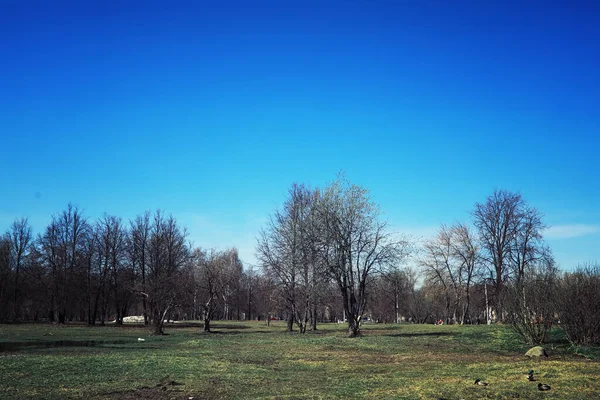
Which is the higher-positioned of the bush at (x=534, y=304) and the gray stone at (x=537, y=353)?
the bush at (x=534, y=304)

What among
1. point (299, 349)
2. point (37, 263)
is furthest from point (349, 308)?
point (37, 263)

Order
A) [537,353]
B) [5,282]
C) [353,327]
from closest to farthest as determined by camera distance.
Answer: [537,353], [353,327], [5,282]

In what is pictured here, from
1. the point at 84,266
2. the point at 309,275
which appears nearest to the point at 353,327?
the point at 309,275

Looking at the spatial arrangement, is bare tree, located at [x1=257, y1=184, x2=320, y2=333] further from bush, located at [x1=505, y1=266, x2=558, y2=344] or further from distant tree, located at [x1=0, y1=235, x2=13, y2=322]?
distant tree, located at [x1=0, y1=235, x2=13, y2=322]

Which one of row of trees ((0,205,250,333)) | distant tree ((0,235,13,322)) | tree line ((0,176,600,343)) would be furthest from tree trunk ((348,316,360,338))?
distant tree ((0,235,13,322))

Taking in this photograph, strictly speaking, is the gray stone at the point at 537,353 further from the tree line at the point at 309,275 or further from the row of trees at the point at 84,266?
the row of trees at the point at 84,266

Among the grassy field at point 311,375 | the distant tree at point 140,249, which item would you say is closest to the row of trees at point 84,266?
the distant tree at point 140,249

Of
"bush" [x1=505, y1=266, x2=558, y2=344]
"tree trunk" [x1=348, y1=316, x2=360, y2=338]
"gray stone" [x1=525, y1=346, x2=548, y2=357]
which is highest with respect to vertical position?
"bush" [x1=505, y1=266, x2=558, y2=344]

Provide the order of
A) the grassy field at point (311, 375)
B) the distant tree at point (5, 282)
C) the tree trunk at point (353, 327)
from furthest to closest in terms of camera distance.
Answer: the distant tree at point (5, 282)
the tree trunk at point (353, 327)
the grassy field at point (311, 375)

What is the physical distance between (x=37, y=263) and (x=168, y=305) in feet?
119

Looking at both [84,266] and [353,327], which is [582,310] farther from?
[84,266]

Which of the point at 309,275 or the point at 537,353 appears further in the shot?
the point at 309,275

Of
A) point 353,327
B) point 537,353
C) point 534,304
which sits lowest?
point 353,327

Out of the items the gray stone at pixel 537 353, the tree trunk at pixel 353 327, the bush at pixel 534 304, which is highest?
the bush at pixel 534 304
